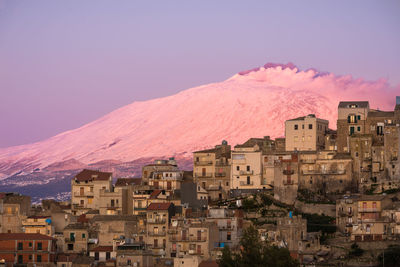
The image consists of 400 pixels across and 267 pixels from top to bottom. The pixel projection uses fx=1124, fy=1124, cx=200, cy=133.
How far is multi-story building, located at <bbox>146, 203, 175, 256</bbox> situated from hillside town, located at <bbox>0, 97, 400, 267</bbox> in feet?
0.24

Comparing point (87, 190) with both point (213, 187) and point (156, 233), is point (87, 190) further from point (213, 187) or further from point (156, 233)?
point (156, 233)

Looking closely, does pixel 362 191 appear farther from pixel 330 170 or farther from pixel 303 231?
pixel 303 231

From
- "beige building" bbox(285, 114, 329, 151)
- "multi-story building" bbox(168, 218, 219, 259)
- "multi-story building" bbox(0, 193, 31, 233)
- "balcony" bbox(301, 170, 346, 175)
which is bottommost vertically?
"multi-story building" bbox(168, 218, 219, 259)

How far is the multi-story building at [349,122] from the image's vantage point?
92938mm

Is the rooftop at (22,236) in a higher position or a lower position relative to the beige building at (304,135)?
lower

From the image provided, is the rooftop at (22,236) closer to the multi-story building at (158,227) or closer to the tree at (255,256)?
the multi-story building at (158,227)

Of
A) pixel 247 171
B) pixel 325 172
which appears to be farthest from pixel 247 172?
pixel 325 172

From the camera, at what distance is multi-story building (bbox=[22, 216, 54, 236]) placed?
85062 mm

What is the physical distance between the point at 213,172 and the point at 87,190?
10650mm

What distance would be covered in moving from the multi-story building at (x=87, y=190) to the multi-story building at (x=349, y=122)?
64.3 feet

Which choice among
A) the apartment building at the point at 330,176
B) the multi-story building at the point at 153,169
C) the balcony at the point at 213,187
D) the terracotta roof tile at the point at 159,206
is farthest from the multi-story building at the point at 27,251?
the apartment building at the point at 330,176

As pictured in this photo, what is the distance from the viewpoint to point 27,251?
80250 millimetres

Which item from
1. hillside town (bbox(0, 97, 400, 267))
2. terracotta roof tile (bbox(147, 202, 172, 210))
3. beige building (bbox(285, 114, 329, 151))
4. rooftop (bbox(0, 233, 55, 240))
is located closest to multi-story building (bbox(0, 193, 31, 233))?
hillside town (bbox(0, 97, 400, 267))

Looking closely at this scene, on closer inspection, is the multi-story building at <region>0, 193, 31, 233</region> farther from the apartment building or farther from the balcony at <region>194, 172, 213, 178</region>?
the apartment building
